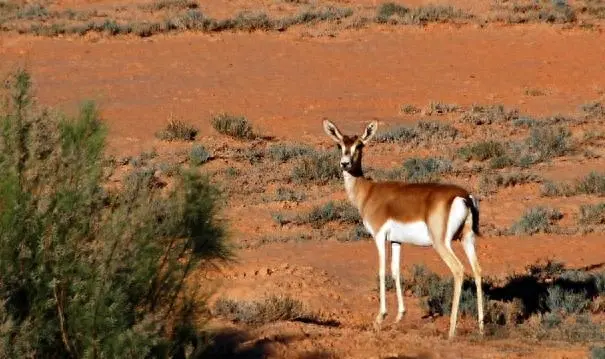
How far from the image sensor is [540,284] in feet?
42.4

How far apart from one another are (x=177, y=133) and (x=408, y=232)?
474 inches

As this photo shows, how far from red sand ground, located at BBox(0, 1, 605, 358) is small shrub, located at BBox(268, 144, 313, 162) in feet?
3.40

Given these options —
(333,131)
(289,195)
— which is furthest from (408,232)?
(289,195)

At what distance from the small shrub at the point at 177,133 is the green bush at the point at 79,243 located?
14.7 meters

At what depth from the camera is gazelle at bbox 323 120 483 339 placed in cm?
1058

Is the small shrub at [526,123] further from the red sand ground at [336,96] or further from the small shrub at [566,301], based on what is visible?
the small shrub at [566,301]

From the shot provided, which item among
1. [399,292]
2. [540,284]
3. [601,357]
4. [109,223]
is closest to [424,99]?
[540,284]

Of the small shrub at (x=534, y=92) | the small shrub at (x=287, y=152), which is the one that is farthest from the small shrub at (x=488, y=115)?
the small shrub at (x=287, y=152)

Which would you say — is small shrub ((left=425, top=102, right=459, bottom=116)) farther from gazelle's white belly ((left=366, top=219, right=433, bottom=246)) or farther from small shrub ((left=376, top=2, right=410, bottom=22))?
gazelle's white belly ((left=366, top=219, right=433, bottom=246))

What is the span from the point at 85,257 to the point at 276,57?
960 inches

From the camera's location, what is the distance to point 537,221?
16.0m

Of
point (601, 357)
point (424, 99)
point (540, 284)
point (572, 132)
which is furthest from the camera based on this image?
point (424, 99)

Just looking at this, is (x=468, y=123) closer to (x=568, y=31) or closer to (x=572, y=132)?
(x=572, y=132)

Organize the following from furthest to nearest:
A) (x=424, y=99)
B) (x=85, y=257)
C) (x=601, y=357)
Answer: (x=424, y=99) < (x=601, y=357) < (x=85, y=257)
